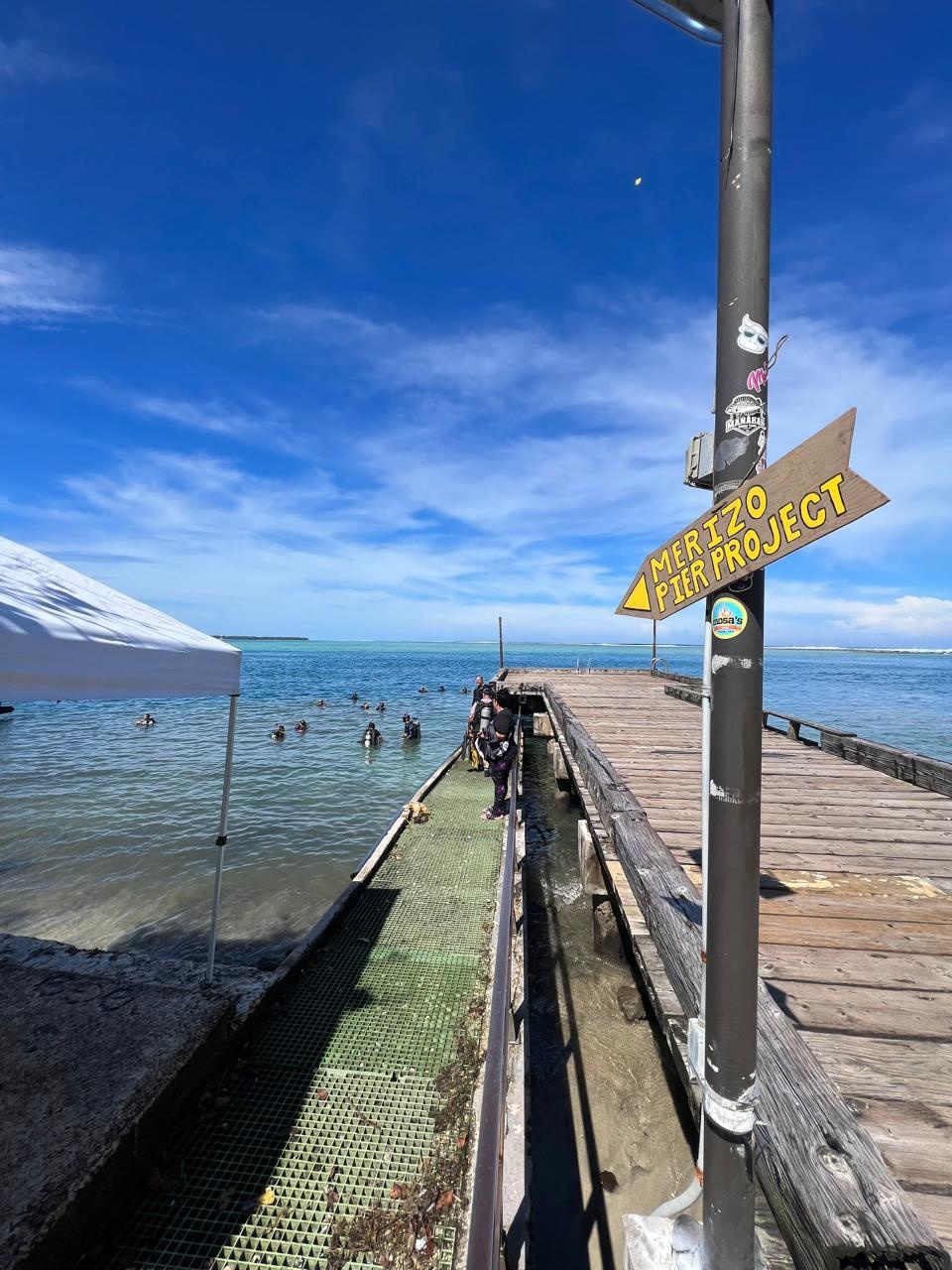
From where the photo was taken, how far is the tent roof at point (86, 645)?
107 inches

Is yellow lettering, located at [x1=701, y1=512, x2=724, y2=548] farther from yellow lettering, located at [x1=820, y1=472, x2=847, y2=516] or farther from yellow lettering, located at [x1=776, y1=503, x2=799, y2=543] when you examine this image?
yellow lettering, located at [x1=820, y1=472, x2=847, y2=516]

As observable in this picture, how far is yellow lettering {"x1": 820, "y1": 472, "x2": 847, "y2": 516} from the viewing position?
127 cm

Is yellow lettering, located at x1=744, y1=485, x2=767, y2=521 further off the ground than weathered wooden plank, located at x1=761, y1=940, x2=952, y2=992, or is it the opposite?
yellow lettering, located at x1=744, y1=485, x2=767, y2=521

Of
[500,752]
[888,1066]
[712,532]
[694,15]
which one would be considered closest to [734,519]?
[712,532]

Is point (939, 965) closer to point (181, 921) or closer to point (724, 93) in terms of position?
point (724, 93)

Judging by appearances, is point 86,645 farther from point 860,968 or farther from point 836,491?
point 860,968

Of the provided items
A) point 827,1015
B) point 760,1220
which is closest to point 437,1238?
point 760,1220

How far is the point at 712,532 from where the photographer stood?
1.63 metres

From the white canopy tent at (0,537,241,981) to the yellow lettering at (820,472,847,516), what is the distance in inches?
130

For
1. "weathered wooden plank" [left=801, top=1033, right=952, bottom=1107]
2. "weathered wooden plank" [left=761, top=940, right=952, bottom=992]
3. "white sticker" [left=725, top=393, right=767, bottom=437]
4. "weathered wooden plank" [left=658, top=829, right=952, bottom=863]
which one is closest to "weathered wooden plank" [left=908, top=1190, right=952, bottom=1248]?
A: "weathered wooden plank" [left=801, top=1033, right=952, bottom=1107]

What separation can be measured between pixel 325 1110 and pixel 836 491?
451 cm

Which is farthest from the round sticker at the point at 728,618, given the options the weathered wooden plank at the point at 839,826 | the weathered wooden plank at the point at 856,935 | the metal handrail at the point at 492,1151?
the weathered wooden plank at the point at 839,826

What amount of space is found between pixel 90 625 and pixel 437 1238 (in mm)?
3838

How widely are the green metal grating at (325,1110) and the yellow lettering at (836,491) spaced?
3.72 m
